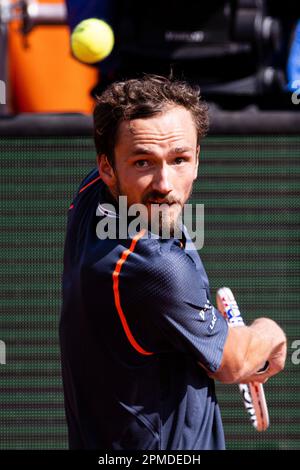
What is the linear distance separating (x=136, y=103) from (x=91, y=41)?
1.10 metres

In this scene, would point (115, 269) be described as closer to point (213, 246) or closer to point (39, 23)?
point (213, 246)

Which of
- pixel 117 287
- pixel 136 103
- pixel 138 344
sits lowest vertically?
pixel 138 344

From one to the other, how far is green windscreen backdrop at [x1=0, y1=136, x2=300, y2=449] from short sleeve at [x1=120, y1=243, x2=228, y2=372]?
0.96 metres

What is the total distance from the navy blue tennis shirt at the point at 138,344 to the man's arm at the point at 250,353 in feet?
0.11

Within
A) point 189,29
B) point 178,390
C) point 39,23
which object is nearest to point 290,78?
point 189,29

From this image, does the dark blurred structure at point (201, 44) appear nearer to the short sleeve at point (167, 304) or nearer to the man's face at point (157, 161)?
the man's face at point (157, 161)

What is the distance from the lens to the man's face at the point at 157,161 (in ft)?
6.51

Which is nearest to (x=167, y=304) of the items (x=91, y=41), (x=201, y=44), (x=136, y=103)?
(x=136, y=103)

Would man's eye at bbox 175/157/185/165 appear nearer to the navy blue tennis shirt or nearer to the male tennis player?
the male tennis player

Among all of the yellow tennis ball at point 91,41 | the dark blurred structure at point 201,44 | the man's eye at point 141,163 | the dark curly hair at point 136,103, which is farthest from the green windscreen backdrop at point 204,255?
the man's eye at point 141,163

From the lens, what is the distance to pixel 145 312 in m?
1.98

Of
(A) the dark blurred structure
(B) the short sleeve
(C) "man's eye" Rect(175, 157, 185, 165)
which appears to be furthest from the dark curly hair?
(A) the dark blurred structure

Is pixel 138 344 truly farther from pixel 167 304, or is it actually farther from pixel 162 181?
pixel 162 181
